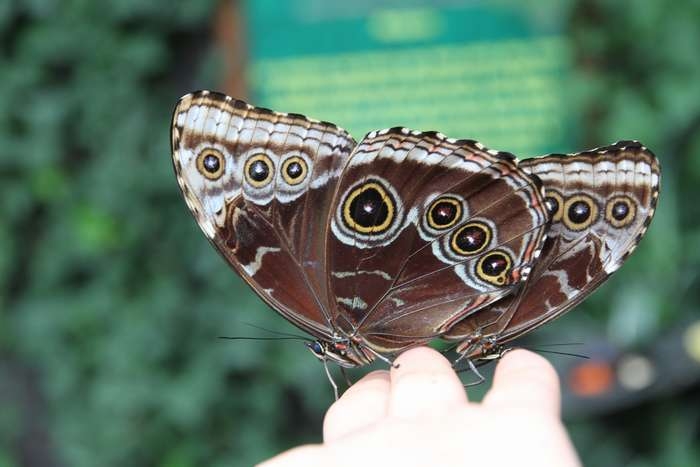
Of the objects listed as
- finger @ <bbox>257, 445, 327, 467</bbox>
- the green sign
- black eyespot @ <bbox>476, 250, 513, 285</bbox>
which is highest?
the green sign

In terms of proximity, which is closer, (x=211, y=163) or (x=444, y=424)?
(x=444, y=424)

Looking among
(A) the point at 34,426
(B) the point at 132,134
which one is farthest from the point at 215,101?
(A) the point at 34,426

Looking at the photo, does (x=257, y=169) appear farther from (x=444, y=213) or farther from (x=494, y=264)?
(x=494, y=264)

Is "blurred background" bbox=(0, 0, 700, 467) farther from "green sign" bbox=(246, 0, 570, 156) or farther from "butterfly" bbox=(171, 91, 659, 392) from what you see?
"butterfly" bbox=(171, 91, 659, 392)

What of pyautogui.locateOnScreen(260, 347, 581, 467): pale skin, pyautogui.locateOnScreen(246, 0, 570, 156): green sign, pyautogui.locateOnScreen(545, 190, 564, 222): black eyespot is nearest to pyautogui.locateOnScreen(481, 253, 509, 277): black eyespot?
pyautogui.locateOnScreen(545, 190, 564, 222): black eyespot

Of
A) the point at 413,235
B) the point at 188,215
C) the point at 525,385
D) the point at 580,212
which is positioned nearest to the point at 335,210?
the point at 413,235

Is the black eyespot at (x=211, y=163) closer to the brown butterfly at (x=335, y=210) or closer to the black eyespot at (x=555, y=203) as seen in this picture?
the brown butterfly at (x=335, y=210)

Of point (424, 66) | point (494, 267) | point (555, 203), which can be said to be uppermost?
point (424, 66)
